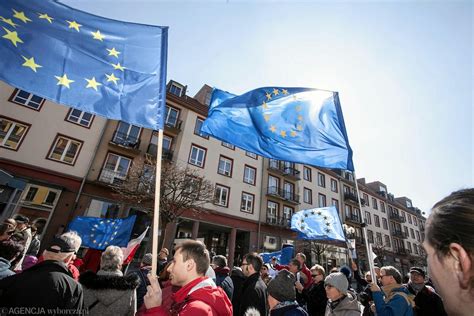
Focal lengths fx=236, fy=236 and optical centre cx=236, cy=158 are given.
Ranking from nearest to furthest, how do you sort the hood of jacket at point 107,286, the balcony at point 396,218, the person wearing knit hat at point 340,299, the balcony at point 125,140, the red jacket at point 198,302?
the red jacket at point 198,302
the hood of jacket at point 107,286
the person wearing knit hat at point 340,299
the balcony at point 125,140
the balcony at point 396,218

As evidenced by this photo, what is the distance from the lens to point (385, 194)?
1799 inches

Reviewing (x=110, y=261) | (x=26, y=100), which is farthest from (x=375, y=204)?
(x=26, y=100)

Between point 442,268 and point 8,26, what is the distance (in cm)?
541

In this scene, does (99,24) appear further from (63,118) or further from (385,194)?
(385,194)

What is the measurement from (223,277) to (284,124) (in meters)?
3.84

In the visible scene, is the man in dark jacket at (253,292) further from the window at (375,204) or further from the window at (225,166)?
the window at (375,204)

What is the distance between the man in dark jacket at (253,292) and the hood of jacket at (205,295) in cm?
188

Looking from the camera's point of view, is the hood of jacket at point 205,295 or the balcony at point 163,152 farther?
the balcony at point 163,152

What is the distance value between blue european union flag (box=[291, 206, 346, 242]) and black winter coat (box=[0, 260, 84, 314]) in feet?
28.6

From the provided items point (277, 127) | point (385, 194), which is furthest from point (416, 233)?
point (277, 127)

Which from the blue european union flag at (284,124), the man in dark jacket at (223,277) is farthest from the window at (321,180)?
the man in dark jacket at (223,277)

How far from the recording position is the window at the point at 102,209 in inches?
618

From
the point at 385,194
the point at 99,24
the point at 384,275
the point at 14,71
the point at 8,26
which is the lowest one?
the point at 384,275

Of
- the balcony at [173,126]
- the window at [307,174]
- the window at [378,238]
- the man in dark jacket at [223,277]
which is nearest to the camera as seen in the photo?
the man in dark jacket at [223,277]
